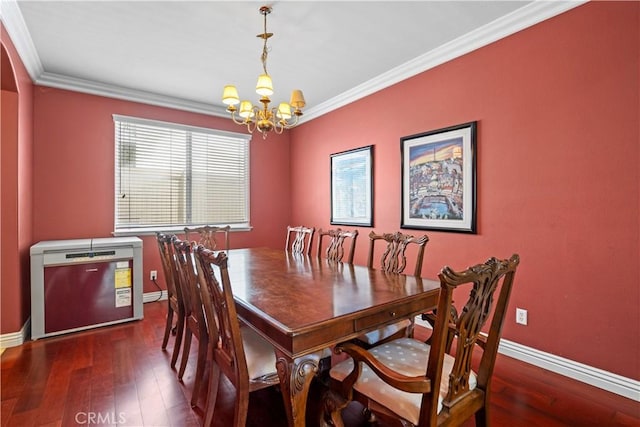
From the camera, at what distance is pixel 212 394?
160cm

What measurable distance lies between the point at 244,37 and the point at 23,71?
2.09m

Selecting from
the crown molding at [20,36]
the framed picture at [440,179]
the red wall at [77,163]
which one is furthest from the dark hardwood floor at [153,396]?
the crown molding at [20,36]

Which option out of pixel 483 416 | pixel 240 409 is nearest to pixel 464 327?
pixel 483 416

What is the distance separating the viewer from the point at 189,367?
237cm

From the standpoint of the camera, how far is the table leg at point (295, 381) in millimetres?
1260

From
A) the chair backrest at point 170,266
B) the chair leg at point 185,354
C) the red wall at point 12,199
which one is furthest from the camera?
the red wall at point 12,199

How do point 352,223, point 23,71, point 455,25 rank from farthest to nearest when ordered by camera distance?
point 352,223, point 23,71, point 455,25

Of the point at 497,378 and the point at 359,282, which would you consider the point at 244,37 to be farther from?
the point at 497,378

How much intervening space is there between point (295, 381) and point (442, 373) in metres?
0.59

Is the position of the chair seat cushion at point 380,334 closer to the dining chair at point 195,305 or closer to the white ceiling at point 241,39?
the dining chair at point 195,305

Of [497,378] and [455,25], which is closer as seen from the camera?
[497,378]

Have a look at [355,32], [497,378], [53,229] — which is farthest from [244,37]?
[497,378]

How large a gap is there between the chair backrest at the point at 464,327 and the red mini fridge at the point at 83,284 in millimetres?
3178

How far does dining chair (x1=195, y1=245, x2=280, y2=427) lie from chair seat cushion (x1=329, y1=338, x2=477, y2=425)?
36cm
